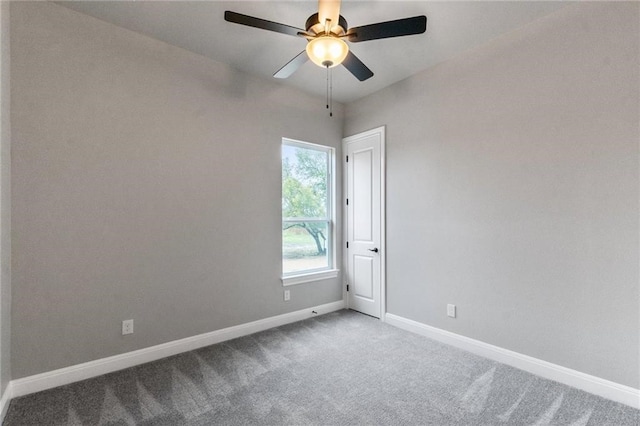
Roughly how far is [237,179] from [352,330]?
2129mm

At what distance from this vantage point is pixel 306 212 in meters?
3.93

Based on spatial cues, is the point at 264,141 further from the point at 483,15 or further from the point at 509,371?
the point at 509,371

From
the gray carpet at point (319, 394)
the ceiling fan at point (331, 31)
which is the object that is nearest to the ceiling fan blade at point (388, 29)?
the ceiling fan at point (331, 31)

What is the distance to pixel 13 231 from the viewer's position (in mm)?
2125

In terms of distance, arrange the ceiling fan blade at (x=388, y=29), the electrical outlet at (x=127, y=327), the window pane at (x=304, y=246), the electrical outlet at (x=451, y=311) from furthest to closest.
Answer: the window pane at (x=304, y=246) → the electrical outlet at (x=451, y=311) → the electrical outlet at (x=127, y=327) → the ceiling fan blade at (x=388, y=29)

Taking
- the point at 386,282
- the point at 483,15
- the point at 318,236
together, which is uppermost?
the point at 483,15

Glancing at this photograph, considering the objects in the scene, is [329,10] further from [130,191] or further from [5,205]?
[5,205]

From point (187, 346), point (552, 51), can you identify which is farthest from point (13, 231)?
point (552, 51)

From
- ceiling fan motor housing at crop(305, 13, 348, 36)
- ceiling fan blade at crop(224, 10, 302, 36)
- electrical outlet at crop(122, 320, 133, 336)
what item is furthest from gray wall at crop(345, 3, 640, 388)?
electrical outlet at crop(122, 320, 133, 336)

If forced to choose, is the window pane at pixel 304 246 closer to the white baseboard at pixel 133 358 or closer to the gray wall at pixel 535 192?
the white baseboard at pixel 133 358

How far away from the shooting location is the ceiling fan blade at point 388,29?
72.5 inches

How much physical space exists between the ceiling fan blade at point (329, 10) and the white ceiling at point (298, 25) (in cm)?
56

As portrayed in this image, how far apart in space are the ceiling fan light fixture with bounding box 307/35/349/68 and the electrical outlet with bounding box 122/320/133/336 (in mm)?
2623

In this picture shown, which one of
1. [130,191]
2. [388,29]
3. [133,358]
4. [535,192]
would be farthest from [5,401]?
[535,192]
